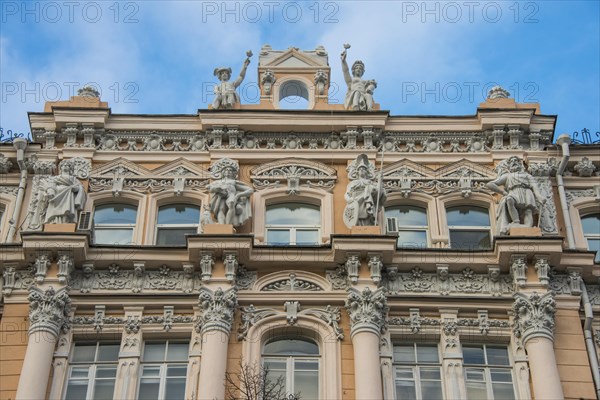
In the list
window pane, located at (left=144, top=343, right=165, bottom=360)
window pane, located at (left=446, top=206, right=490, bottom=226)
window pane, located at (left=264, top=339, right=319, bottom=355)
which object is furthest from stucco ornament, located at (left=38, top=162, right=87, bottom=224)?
window pane, located at (left=446, top=206, right=490, bottom=226)

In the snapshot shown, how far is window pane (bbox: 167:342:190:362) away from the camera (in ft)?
88.5

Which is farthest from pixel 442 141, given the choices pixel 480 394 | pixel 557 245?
pixel 480 394

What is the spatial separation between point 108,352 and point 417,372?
22.2 feet

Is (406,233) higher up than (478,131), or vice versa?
(478,131)

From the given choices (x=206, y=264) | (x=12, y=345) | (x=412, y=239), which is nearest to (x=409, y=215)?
(x=412, y=239)

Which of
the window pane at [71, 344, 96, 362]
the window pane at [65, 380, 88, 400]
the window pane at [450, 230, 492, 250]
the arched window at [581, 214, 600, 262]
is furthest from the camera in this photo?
the arched window at [581, 214, 600, 262]

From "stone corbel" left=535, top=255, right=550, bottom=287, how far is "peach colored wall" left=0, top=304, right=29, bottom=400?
11375 mm

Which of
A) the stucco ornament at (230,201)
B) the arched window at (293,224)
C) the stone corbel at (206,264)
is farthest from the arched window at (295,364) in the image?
the stucco ornament at (230,201)

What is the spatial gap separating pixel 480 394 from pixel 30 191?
1200 centimetres

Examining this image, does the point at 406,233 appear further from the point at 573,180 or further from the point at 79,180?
the point at 79,180

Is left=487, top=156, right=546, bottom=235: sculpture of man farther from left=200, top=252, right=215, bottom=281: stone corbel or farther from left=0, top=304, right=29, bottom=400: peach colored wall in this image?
left=0, top=304, right=29, bottom=400: peach colored wall

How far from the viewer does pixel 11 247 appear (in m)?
28.1

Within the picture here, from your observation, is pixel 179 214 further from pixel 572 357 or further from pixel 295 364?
pixel 572 357

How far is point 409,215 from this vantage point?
30094 mm
